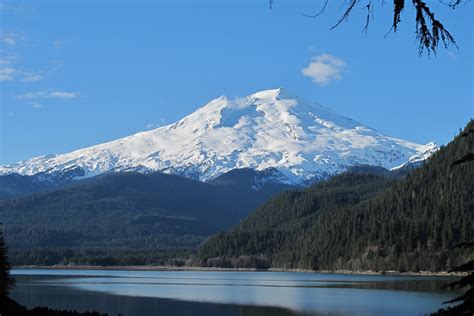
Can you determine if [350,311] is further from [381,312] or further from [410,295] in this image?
[410,295]

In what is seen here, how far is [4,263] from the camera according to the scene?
73125mm

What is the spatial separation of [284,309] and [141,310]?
15.3 metres

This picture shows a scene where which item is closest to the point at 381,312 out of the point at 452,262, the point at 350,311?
the point at 350,311

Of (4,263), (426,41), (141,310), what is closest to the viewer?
(426,41)

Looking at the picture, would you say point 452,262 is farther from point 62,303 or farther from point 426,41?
point 426,41

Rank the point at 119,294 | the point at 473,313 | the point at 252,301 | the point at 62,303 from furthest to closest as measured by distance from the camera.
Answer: the point at 119,294 → the point at 252,301 → the point at 62,303 → the point at 473,313

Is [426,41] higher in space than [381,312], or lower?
higher

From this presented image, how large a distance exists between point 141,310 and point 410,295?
3782cm

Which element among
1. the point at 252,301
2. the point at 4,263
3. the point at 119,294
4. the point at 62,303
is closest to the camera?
the point at 4,263

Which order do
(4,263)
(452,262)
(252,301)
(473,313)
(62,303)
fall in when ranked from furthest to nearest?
(452,262), (252,301), (62,303), (4,263), (473,313)

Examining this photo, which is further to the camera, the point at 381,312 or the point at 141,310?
the point at 141,310

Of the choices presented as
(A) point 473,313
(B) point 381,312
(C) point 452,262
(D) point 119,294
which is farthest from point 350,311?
(C) point 452,262

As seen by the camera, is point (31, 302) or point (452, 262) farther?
point (452, 262)

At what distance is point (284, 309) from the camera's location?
91250 mm
